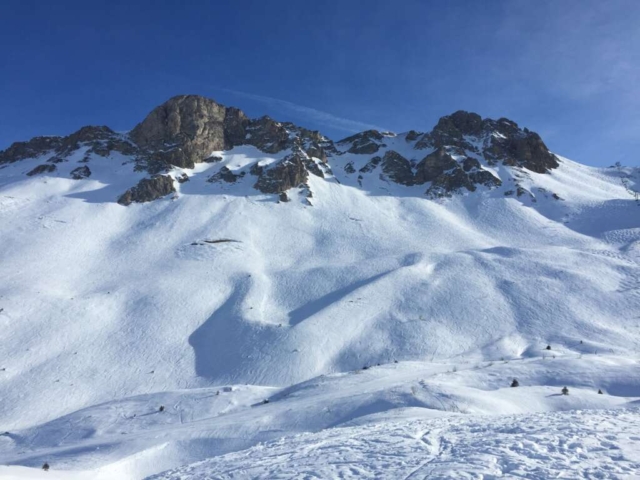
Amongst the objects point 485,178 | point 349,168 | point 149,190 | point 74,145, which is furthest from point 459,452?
point 74,145

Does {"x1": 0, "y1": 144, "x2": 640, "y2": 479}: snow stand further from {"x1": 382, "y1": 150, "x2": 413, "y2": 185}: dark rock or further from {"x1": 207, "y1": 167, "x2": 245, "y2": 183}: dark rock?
{"x1": 382, "y1": 150, "x2": 413, "y2": 185}: dark rock

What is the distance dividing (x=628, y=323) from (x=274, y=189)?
47.0 m

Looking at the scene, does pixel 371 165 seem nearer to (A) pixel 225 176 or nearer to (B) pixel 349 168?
(B) pixel 349 168

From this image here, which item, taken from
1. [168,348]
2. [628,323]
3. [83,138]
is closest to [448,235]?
[628,323]

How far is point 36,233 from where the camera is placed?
48594 mm

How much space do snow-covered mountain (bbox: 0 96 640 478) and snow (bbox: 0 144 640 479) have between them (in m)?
0.20

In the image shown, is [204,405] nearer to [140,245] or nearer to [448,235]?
[140,245]

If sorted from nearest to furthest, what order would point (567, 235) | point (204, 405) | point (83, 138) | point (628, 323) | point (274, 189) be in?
point (204, 405), point (628, 323), point (567, 235), point (274, 189), point (83, 138)

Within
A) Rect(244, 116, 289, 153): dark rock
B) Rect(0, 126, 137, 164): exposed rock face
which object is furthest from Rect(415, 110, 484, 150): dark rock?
Rect(0, 126, 137, 164): exposed rock face

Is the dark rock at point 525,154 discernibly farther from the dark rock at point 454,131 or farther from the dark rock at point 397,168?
the dark rock at point 397,168

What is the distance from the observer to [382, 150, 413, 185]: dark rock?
7412 centimetres

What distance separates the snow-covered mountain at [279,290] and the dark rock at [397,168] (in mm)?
561

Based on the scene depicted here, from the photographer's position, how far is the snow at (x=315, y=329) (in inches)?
458

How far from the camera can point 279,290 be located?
40.7 meters
